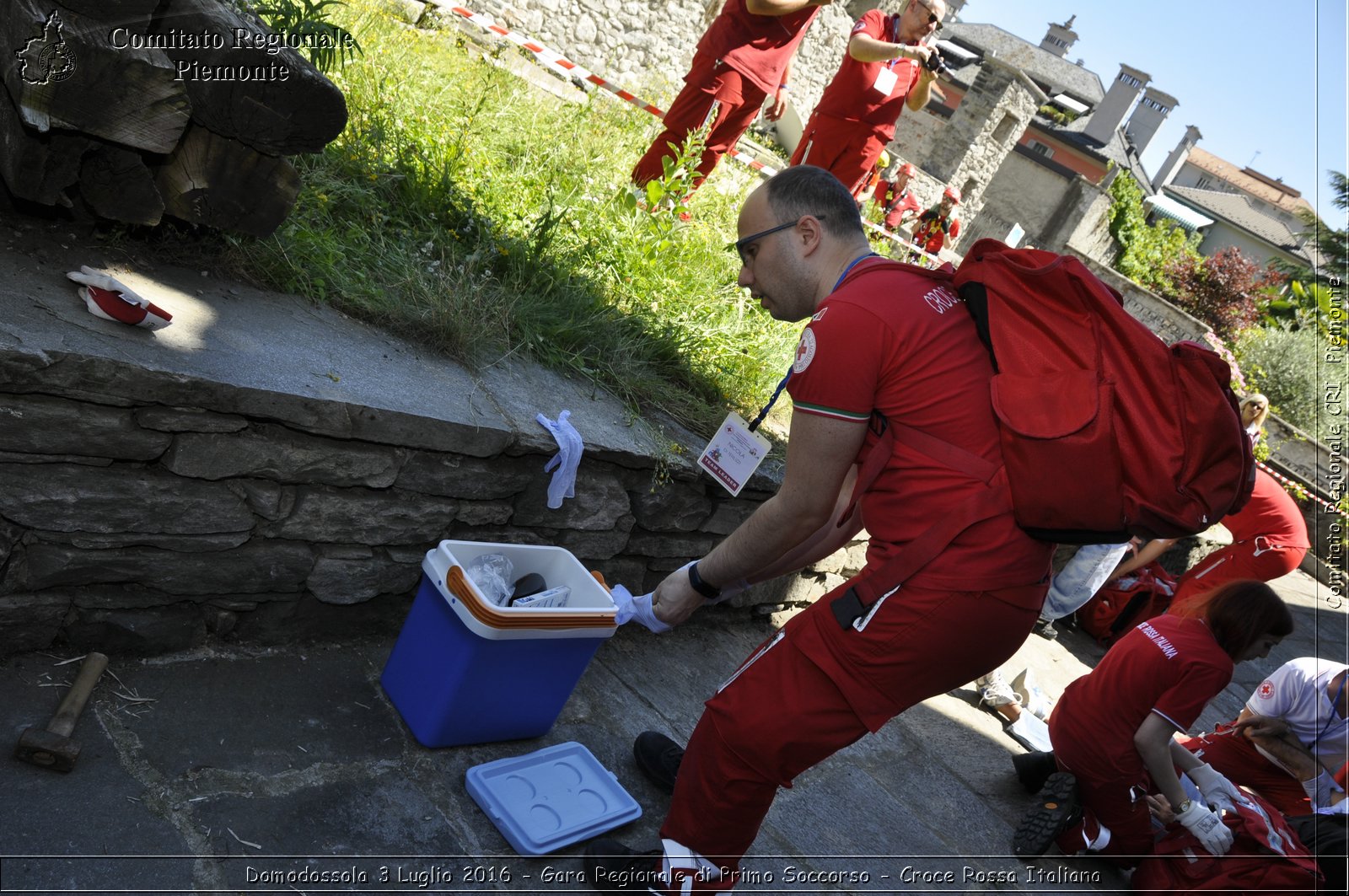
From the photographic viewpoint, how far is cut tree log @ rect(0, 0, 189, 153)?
2.15m

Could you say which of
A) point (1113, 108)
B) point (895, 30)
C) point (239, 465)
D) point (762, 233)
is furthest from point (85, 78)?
point (1113, 108)

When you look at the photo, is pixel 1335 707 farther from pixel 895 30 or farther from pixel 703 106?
pixel 895 30

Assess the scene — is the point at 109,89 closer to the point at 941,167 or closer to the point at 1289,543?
the point at 1289,543

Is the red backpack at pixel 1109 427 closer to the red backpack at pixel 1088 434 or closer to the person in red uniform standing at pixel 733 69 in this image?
the red backpack at pixel 1088 434

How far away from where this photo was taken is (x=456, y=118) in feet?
16.8

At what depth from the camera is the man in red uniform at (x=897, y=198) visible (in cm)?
1380

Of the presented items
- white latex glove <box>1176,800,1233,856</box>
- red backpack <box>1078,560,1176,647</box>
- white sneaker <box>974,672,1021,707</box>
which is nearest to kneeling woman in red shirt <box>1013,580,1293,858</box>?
white latex glove <box>1176,800,1233,856</box>

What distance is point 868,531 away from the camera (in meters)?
2.11

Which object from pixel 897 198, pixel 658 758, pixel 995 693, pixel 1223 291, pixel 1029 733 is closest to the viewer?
pixel 658 758

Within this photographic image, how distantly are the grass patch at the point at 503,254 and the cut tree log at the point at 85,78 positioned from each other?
0.62m

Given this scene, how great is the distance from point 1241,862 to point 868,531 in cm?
244

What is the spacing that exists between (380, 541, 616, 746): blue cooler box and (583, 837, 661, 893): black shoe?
1.57 ft

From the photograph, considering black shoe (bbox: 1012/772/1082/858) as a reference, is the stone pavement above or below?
below

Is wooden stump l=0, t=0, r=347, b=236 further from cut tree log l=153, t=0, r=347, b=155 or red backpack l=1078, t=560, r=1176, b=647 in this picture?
red backpack l=1078, t=560, r=1176, b=647
